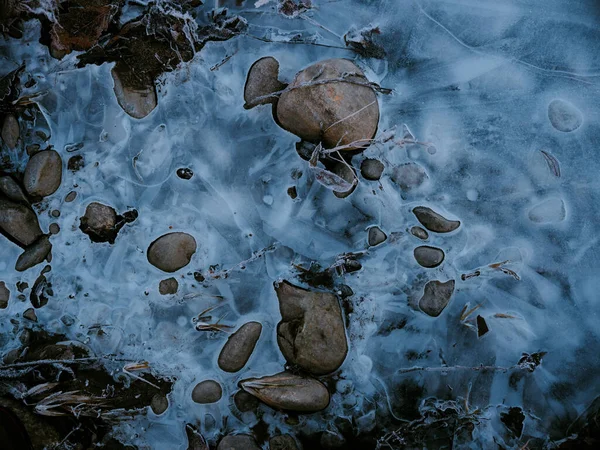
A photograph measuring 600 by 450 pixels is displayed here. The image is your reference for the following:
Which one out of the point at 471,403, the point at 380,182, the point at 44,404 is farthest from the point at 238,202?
the point at 471,403

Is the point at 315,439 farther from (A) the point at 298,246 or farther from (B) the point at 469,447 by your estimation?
(A) the point at 298,246

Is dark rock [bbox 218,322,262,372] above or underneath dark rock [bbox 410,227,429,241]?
underneath

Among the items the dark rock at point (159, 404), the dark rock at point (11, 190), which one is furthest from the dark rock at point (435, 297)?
the dark rock at point (11, 190)

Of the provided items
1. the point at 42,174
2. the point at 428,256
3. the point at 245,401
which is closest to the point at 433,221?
the point at 428,256

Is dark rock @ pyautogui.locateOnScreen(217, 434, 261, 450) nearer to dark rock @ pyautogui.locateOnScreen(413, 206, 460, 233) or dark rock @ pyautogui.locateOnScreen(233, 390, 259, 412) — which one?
dark rock @ pyautogui.locateOnScreen(233, 390, 259, 412)

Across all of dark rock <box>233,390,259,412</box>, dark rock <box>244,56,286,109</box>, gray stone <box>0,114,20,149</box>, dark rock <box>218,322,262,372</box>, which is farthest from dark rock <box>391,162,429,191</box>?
gray stone <box>0,114,20,149</box>
